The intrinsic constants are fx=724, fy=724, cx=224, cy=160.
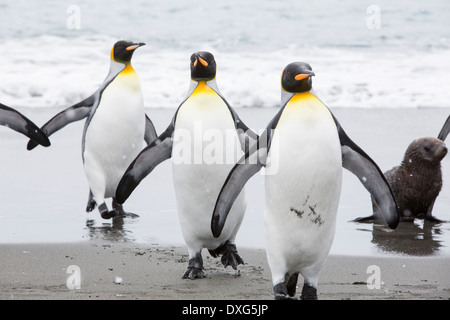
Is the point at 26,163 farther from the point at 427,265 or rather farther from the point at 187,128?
the point at 427,265

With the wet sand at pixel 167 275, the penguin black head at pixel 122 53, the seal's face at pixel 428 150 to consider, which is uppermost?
the penguin black head at pixel 122 53

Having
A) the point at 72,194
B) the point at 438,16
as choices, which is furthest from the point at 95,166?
the point at 438,16

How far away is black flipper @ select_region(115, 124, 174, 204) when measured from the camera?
4242 mm

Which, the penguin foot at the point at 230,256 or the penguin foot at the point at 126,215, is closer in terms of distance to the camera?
the penguin foot at the point at 230,256

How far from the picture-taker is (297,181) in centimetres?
341

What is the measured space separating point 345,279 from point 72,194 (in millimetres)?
3284

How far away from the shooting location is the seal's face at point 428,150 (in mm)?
5941

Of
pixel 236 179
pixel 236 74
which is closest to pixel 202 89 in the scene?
pixel 236 179

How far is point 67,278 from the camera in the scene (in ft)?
12.9

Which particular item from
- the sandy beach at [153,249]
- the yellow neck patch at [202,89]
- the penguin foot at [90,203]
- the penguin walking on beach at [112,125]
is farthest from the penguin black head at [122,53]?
the yellow neck patch at [202,89]

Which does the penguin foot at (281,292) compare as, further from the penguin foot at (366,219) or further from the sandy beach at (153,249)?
the penguin foot at (366,219)

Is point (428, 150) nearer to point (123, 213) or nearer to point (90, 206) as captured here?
point (123, 213)

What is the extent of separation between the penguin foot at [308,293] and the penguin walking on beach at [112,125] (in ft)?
8.19

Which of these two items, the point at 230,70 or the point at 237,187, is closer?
the point at 237,187
